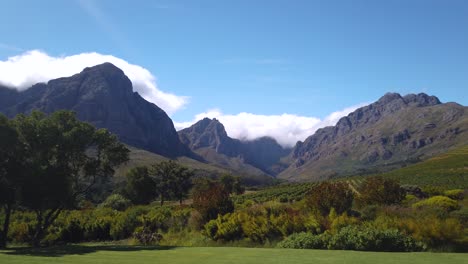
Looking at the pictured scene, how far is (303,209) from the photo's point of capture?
26.1 m

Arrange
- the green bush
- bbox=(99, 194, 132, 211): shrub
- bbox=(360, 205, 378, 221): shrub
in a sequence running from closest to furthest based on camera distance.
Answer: the green bush < bbox=(360, 205, 378, 221): shrub < bbox=(99, 194, 132, 211): shrub

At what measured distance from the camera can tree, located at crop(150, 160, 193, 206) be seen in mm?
69812

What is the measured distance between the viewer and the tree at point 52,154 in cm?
2397

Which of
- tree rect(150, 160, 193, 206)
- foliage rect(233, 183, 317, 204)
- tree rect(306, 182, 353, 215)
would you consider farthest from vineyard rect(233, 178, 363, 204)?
tree rect(306, 182, 353, 215)

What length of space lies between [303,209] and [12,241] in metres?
19.7

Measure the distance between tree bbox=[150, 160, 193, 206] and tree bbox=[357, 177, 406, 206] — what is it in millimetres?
43187

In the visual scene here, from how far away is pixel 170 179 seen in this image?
69.9m

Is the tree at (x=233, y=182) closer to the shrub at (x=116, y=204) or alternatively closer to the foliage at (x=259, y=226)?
the shrub at (x=116, y=204)

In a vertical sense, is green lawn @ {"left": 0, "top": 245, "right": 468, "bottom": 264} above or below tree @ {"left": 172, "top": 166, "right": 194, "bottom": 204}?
below

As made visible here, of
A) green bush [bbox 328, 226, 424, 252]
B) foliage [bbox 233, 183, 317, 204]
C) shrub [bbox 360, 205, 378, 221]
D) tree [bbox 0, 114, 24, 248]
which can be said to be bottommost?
green bush [bbox 328, 226, 424, 252]

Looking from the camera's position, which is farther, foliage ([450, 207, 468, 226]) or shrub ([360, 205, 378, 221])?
shrub ([360, 205, 378, 221])

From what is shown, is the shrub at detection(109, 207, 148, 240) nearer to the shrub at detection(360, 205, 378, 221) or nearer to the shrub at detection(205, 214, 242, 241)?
the shrub at detection(205, 214, 242, 241)

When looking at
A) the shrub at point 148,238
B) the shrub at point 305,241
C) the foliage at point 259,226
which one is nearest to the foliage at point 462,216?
the foliage at point 259,226

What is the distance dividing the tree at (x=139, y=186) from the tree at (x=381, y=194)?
41.2 meters
